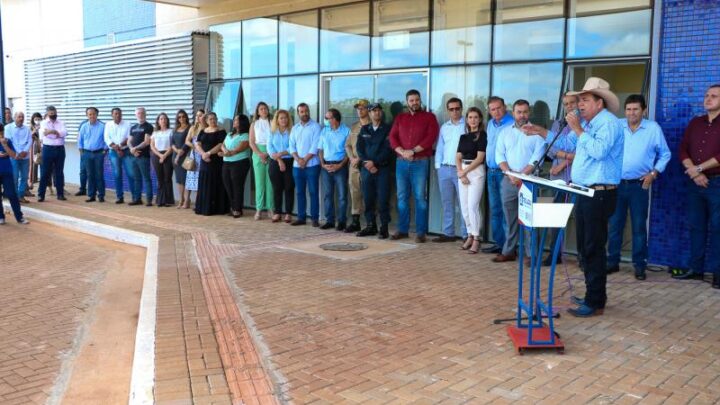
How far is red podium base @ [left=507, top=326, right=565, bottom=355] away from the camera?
15.0 ft

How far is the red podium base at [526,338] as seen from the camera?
4.59 metres

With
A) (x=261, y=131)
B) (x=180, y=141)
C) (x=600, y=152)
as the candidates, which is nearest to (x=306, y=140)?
(x=261, y=131)

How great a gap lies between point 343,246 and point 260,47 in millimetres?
5199

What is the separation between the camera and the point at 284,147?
1069 cm

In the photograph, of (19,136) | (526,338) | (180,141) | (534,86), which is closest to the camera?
(526,338)

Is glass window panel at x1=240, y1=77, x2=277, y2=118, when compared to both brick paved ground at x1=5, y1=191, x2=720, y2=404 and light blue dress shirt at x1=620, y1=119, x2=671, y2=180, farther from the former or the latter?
light blue dress shirt at x1=620, y1=119, x2=671, y2=180

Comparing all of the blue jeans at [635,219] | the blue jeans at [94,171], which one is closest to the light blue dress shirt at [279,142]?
the blue jeans at [94,171]

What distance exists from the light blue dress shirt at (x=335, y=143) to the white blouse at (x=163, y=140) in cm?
406

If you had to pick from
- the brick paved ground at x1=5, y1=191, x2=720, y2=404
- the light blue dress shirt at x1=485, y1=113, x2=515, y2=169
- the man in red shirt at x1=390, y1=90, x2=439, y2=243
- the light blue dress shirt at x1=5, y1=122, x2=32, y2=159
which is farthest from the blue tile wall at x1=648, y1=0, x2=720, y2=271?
the light blue dress shirt at x1=5, y1=122, x2=32, y2=159

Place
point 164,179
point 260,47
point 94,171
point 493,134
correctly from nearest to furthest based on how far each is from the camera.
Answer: point 493,134, point 260,47, point 164,179, point 94,171

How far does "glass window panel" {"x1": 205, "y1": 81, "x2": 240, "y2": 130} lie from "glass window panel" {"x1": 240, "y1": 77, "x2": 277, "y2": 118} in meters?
0.21

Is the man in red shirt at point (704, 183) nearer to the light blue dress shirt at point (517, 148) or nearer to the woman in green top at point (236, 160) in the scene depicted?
the light blue dress shirt at point (517, 148)

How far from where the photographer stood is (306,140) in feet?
33.8

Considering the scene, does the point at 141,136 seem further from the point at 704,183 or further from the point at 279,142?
the point at 704,183
